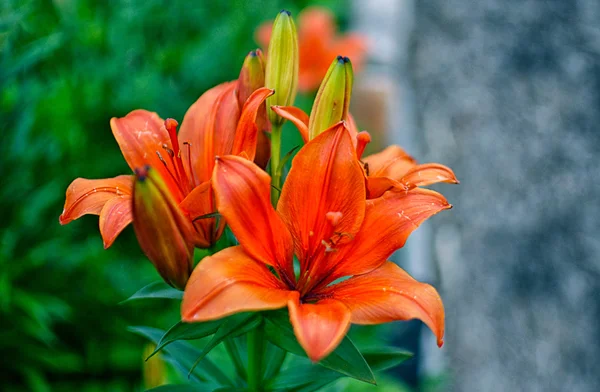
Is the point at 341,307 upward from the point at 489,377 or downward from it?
upward

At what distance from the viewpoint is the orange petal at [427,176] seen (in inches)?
28.9

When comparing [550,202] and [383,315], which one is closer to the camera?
[383,315]

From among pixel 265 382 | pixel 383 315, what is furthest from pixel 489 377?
pixel 383 315

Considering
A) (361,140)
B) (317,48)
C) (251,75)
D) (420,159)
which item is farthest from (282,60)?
(420,159)

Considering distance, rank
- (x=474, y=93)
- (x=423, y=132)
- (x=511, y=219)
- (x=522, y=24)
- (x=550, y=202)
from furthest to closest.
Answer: (x=423, y=132) → (x=474, y=93) → (x=522, y=24) → (x=511, y=219) → (x=550, y=202)

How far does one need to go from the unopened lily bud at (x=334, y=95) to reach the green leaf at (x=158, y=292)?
267mm

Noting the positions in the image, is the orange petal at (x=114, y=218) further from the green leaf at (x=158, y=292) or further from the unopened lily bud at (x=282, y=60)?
the unopened lily bud at (x=282, y=60)

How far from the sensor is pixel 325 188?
69 cm

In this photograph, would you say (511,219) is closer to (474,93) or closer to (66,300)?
(474,93)

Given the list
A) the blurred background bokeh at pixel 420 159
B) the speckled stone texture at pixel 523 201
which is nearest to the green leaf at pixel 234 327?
the blurred background bokeh at pixel 420 159

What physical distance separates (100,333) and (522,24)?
7.46ft

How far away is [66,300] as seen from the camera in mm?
1604

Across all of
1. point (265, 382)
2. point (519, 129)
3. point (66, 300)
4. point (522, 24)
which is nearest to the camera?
point (265, 382)

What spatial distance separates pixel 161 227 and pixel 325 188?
0.63ft
